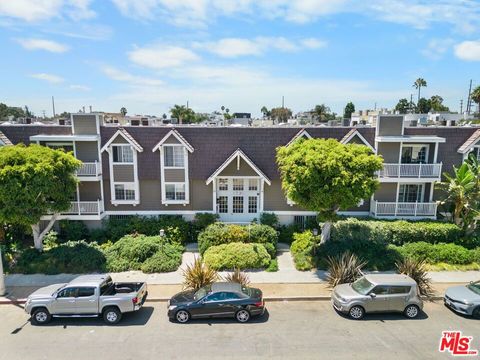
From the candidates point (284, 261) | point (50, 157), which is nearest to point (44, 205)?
point (50, 157)

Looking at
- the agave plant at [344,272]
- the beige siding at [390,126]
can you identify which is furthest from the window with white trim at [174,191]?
the beige siding at [390,126]

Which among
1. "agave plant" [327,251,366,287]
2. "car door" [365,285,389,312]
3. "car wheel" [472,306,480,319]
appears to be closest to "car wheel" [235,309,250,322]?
"car door" [365,285,389,312]

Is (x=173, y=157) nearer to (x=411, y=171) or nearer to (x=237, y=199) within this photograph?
(x=237, y=199)

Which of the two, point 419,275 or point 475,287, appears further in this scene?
point 419,275

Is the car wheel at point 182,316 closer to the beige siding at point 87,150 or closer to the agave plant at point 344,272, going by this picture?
the agave plant at point 344,272

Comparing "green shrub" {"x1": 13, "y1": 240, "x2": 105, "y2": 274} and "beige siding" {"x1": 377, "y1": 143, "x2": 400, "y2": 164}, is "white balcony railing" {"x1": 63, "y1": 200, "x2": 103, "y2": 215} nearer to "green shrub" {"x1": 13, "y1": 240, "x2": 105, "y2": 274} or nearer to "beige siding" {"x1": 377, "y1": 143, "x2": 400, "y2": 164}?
"green shrub" {"x1": 13, "y1": 240, "x2": 105, "y2": 274}

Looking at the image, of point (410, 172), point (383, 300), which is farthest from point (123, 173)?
point (410, 172)

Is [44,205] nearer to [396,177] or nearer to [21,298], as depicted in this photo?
[21,298]
